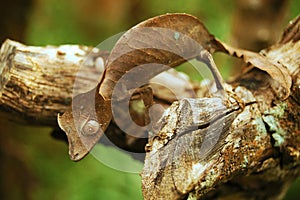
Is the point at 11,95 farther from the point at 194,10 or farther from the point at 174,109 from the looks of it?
the point at 194,10

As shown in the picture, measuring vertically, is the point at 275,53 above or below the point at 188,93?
above

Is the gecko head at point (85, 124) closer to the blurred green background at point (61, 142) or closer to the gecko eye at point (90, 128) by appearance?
the gecko eye at point (90, 128)

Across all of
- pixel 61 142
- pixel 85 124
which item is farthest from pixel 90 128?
pixel 61 142

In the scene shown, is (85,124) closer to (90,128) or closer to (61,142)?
(90,128)

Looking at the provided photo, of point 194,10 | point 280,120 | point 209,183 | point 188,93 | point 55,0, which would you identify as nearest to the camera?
point 209,183

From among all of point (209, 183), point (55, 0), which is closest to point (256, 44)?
point (209, 183)

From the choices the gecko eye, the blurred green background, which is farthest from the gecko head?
the blurred green background
